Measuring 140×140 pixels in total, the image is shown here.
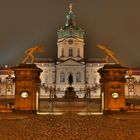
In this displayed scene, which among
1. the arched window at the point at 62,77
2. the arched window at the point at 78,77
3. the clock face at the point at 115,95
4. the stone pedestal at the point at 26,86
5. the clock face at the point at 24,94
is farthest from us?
the arched window at the point at 78,77

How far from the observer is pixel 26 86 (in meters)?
13.0

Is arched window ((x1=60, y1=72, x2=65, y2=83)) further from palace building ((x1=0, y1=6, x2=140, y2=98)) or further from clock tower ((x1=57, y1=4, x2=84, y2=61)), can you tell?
clock tower ((x1=57, y1=4, x2=84, y2=61))

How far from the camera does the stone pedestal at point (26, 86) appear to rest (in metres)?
12.9

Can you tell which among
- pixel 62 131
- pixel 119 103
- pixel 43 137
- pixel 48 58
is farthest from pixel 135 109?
pixel 48 58

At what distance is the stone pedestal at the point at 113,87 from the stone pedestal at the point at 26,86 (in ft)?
8.96

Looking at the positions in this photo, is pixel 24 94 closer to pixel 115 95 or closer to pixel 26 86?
pixel 26 86

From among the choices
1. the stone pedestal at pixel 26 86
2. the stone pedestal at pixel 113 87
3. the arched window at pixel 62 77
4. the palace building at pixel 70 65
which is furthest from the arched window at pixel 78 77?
the stone pedestal at pixel 26 86

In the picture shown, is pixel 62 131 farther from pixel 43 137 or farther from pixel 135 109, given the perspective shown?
pixel 135 109

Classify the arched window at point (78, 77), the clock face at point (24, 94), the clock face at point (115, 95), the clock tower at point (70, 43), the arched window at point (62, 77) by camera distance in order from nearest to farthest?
the clock face at point (24, 94) → the clock face at point (115, 95) → the arched window at point (62, 77) → the arched window at point (78, 77) → the clock tower at point (70, 43)

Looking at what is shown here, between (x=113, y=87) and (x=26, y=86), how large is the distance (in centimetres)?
349

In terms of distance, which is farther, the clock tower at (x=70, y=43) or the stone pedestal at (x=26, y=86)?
the clock tower at (x=70, y=43)

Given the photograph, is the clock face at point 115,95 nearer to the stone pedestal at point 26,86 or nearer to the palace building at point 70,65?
the stone pedestal at point 26,86

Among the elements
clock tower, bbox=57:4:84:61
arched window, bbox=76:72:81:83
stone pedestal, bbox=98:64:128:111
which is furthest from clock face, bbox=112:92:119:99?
clock tower, bbox=57:4:84:61

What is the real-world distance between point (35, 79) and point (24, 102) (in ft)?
3.44
